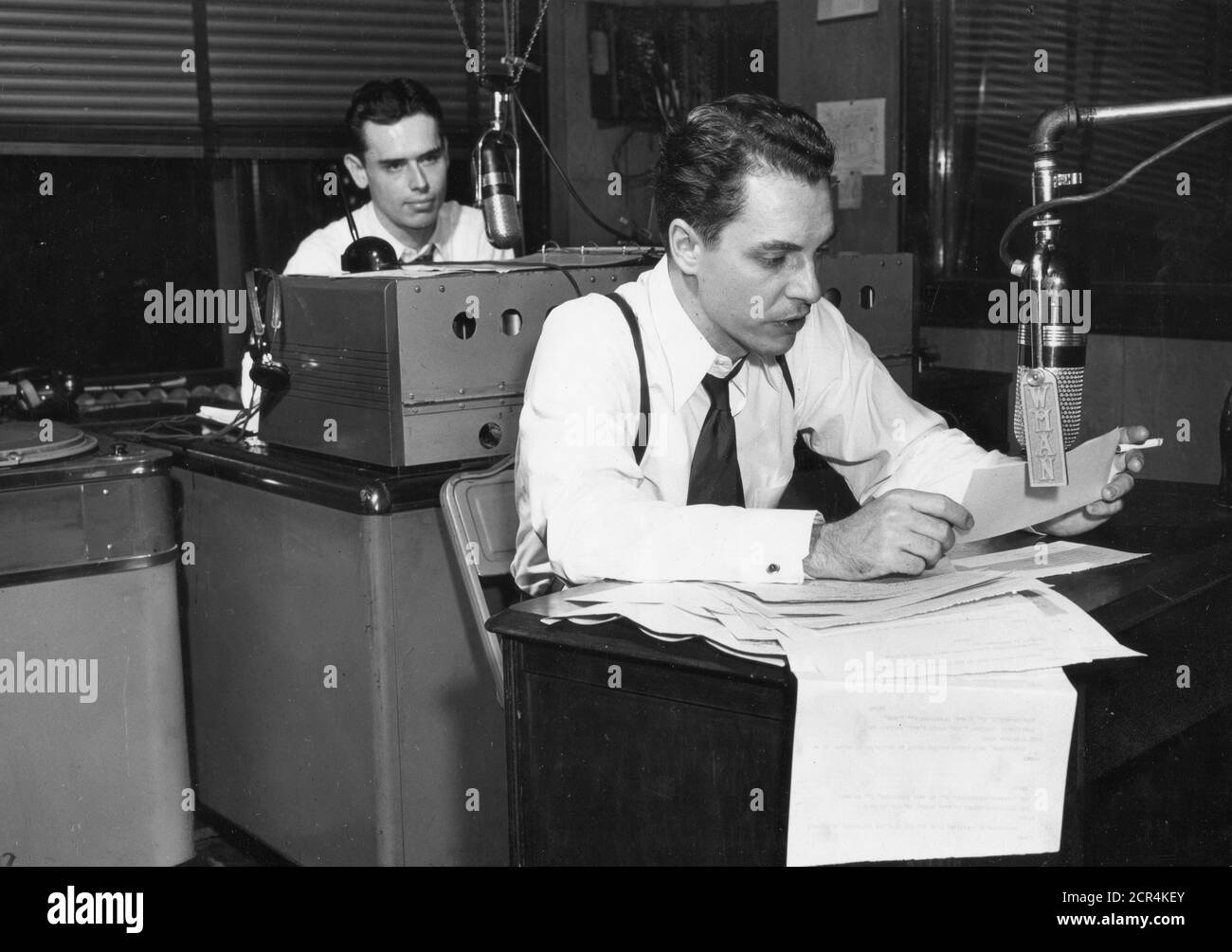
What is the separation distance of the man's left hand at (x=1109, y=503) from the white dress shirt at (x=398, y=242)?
1.61 metres

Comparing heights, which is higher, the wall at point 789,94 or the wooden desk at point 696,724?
the wall at point 789,94

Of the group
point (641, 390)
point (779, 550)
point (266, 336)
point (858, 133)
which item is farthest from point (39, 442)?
point (858, 133)

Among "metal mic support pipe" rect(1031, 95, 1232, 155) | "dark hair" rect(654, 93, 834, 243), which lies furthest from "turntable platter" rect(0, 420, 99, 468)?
"metal mic support pipe" rect(1031, 95, 1232, 155)

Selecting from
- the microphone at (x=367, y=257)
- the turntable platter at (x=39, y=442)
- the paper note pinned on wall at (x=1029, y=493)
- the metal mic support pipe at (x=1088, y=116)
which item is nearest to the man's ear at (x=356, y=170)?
the microphone at (x=367, y=257)

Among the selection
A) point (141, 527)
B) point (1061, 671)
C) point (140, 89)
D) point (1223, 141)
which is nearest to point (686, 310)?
point (1061, 671)

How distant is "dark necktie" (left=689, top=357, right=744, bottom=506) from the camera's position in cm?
181

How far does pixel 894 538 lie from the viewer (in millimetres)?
1371

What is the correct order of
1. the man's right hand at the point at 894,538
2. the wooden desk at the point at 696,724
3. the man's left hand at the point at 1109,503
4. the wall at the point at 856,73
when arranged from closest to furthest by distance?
the wooden desk at the point at 696,724
the man's right hand at the point at 894,538
the man's left hand at the point at 1109,503
the wall at the point at 856,73

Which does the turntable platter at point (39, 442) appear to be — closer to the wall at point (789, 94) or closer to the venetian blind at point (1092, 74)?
the wall at point (789, 94)

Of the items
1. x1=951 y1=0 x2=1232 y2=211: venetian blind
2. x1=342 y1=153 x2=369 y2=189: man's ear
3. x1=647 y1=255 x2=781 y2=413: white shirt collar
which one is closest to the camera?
x1=647 y1=255 x2=781 y2=413: white shirt collar

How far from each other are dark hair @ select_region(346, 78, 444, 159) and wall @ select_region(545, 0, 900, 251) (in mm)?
757

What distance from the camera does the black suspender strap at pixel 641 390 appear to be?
1725 millimetres

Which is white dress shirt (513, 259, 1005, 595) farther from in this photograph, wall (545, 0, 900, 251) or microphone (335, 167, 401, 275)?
wall (545, 0, 900, 251)

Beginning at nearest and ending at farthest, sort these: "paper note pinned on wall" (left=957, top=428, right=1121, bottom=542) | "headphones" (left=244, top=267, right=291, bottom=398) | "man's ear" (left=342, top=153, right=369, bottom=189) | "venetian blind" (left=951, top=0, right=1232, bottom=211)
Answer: "paper note pinned on wall" (left=957, top=428, right=1121, bottom=542), "headphones" (left=244, top=267, right=291, bottom=398), "venetian blind" (left=951, top=0, right=1232, bottom=211), "man's ear" (left=342, top=153, right=369, bottom=189)
